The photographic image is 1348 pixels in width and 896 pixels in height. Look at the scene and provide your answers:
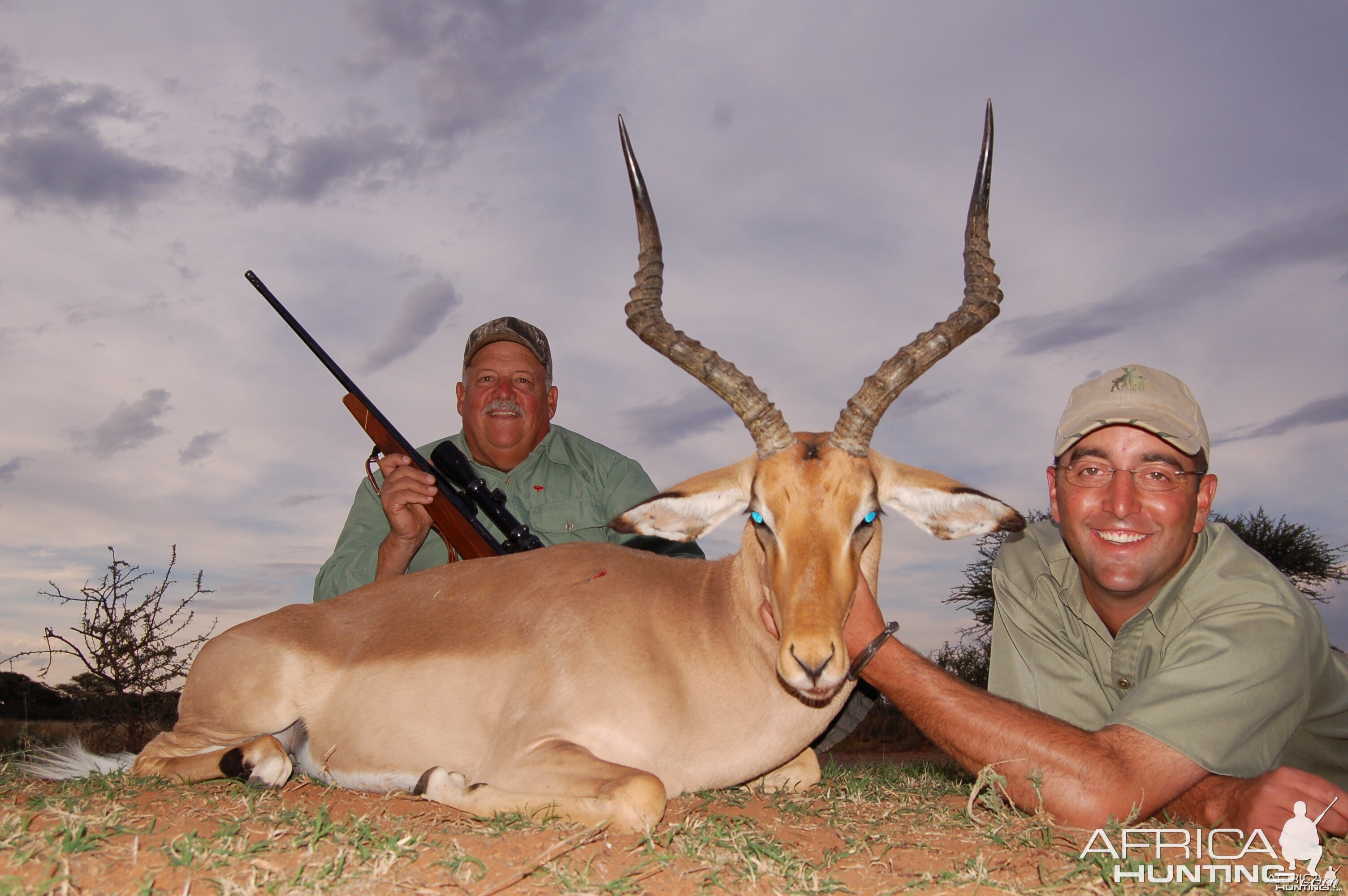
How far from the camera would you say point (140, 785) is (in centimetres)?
473

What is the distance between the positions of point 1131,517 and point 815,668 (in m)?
2.07

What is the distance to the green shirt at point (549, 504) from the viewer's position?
7.86 meters

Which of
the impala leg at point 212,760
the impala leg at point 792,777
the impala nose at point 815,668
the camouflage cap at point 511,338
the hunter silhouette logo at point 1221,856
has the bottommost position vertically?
the hunter silhouette logo at point 1221,856

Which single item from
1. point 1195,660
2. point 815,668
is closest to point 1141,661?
point 1195,660

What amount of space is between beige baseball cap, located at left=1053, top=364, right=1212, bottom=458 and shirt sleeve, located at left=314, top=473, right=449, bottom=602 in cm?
519

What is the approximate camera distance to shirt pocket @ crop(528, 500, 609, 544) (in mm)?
8086

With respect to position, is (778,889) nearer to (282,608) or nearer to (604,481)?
(282,608)

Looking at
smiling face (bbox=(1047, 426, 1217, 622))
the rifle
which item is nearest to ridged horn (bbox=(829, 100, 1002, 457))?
smiling face (bbox=(1047, 426, 1217, 622))

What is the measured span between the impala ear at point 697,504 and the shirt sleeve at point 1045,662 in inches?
73.5

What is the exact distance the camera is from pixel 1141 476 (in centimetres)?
465

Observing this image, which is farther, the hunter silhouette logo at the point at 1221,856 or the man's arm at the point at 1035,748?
the man's arm at the point at 1035,748

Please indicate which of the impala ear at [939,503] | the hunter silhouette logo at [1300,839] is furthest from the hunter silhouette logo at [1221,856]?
the impala ear at [939,503]

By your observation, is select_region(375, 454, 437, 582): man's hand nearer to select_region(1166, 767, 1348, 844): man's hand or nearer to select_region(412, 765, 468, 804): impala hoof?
select_region(412, 765, 468, 804): impala hoof

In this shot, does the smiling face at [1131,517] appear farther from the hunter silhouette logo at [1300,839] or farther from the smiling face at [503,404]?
the smiling face at [503,404]
